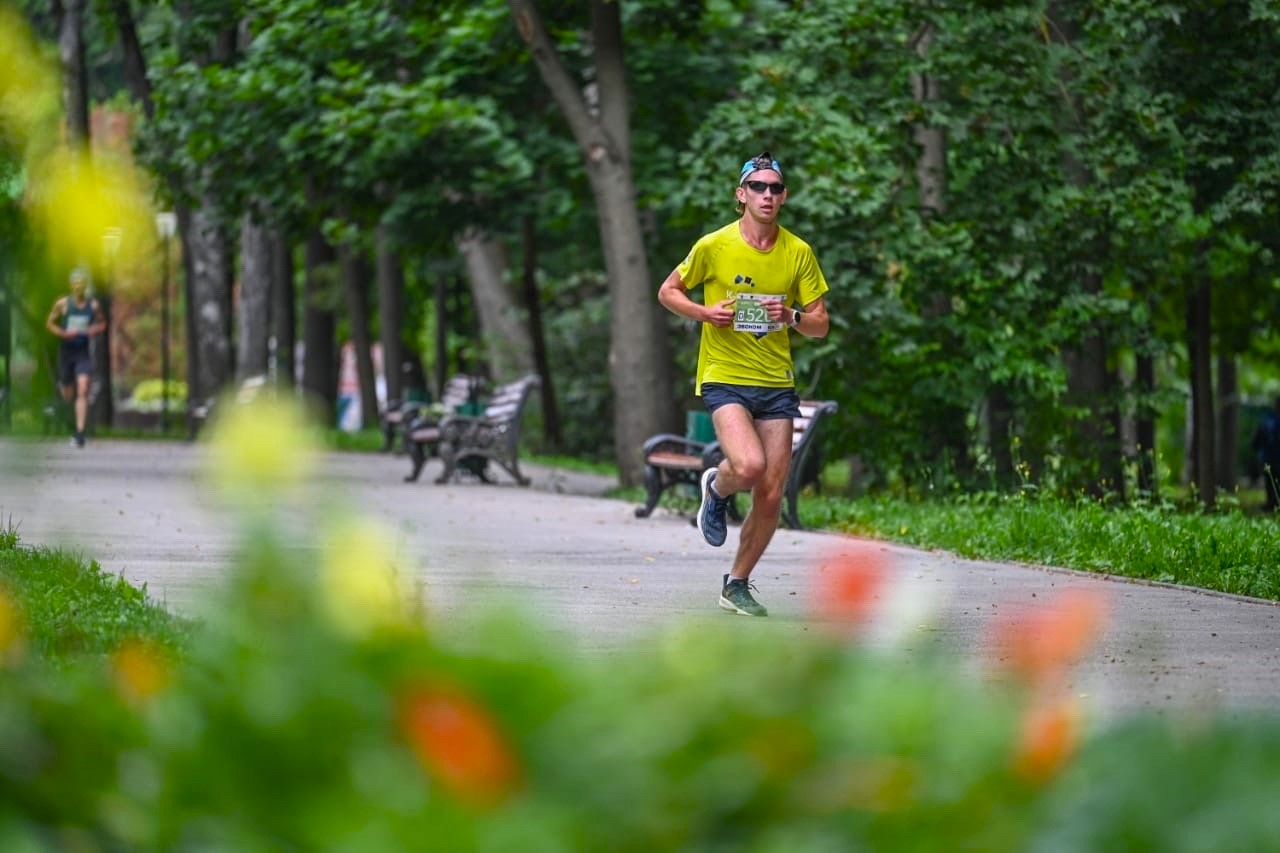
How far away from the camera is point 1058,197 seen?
21.2 meters

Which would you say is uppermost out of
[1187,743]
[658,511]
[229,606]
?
[229,606]

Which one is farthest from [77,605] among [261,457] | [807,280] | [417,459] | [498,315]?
[498,315]

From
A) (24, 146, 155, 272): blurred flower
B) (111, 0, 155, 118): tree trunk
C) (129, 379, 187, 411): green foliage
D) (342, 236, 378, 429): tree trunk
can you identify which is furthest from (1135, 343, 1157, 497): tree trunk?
(129, 379, 187, 411): green foliage

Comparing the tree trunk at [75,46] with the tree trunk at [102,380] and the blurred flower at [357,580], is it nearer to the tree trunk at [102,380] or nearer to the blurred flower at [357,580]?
the tree trunk at [102,380]

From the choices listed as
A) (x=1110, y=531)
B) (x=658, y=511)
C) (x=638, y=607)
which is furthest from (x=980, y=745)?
(x=658, y=511)

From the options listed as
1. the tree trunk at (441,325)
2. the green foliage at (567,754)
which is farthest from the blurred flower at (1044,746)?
the tree trunk at (441,325)

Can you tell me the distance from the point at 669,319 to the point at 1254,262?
814 cm

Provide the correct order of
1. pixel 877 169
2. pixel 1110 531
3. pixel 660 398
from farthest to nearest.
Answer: pixel 660 398 < pixel 877 169 < pixel 1110 531

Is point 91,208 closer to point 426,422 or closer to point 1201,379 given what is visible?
point 426,422

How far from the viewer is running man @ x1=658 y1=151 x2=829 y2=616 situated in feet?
37.6

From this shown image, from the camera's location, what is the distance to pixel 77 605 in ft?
29.8

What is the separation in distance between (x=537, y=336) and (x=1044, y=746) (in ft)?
106

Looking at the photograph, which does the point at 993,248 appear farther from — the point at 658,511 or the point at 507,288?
the point at 507,288

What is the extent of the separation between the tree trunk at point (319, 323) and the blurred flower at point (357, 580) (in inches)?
1676
